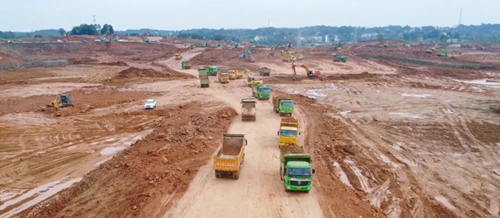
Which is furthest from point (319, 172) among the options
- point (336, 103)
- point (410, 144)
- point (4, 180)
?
point (336, 103)

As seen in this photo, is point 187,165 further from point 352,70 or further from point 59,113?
point 352,70

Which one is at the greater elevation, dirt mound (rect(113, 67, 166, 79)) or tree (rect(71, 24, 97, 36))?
tree (rect(71, 24, 97, 36))

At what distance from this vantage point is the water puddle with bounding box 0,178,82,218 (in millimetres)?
18359

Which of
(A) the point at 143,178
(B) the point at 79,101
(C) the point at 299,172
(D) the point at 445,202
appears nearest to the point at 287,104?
(C) the point at 299,172

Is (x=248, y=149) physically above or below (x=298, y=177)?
below

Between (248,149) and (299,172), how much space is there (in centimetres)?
744

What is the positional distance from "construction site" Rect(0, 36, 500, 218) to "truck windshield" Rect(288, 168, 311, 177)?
0.63 feet

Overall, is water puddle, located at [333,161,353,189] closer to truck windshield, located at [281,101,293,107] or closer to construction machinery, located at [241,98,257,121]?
construction machinery, located at [241,98,257,121]

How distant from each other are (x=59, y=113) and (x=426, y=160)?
107 feet

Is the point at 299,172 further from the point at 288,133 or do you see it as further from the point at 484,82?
the point at 484,82

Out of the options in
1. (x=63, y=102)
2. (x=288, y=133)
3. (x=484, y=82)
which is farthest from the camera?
(x=484, y=82)

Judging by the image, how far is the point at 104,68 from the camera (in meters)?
74.3

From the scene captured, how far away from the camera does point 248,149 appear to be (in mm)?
24953

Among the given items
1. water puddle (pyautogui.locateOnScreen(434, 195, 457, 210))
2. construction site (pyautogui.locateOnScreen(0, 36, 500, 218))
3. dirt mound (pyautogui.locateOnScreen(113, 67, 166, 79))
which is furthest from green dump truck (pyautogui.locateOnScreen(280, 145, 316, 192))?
dirt mound (pyautogui.locateOnScreen(113, 67, 166, 79))
